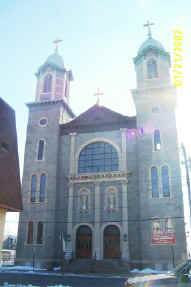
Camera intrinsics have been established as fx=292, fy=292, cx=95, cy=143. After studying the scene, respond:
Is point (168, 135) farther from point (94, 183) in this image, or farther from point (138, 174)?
point (94, 183)

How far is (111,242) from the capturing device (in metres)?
26.9

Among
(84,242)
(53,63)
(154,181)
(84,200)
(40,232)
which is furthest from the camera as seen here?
(53,63)

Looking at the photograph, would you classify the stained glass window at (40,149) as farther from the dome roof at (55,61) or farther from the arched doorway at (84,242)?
the dome roof at (55,61)

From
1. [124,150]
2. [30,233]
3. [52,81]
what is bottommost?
[30,233]

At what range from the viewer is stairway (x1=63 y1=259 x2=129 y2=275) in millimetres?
24266

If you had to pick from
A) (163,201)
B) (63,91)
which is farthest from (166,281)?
(63,91)

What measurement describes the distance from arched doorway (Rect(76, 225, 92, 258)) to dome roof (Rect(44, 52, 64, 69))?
19125 millimetres

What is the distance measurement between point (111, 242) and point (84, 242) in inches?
102

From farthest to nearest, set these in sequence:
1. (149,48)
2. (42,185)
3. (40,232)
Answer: (149,48)
(42,185)
(40,232)

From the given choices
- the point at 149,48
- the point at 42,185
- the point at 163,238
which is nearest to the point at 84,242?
the point at 42,185

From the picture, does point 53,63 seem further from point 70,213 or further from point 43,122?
point 70,213

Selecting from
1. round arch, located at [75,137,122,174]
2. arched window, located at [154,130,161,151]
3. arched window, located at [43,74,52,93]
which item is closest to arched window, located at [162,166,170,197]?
arched window, located at [154,130,161,151]

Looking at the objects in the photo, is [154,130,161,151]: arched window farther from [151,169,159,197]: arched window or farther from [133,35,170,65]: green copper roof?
[133,35,170,65]: green copper roof

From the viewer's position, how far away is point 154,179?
2706cm
